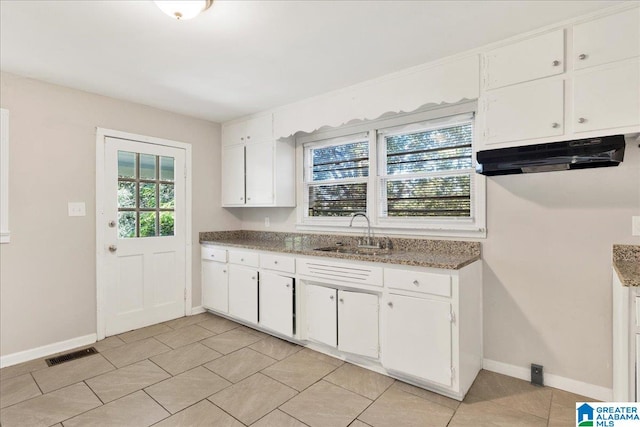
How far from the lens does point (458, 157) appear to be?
2756 mm

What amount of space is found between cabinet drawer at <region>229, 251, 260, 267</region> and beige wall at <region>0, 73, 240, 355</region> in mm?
1326

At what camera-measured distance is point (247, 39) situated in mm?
2215

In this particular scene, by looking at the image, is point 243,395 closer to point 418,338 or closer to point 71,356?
point 418,338

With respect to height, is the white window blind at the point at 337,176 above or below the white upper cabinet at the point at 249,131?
below

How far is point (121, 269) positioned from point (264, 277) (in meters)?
1.50

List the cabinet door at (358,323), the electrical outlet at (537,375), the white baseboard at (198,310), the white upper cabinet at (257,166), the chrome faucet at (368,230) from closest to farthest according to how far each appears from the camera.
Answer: the electrical outlet at (537,375) → the cabinet door at (358,323) → the chrome faucet at (368,230) → the white upper cabinet at (257,166) → the white baseboard at (198,310)

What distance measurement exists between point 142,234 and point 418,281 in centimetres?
291

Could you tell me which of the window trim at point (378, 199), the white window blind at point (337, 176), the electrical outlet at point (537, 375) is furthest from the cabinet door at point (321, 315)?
the electrical outlet at point (537, 375)

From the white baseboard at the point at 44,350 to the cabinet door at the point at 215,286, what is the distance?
1.16m

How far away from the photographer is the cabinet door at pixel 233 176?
13.3ft

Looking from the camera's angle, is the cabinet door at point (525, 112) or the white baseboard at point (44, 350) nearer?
the cabinet door at point (525, 112)

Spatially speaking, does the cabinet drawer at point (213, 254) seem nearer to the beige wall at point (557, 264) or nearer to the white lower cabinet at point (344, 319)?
the white lower cabinet at point (344, 319)

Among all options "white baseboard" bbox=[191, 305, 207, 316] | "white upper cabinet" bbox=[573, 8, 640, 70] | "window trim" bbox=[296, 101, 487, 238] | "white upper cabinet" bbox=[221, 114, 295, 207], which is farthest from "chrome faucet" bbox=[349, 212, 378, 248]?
"white baseboard" bbox=[191, 305, 207, 316]

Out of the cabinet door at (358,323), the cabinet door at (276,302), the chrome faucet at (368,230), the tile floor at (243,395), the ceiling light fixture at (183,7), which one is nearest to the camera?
the ceiling light fixture at (183,7)
